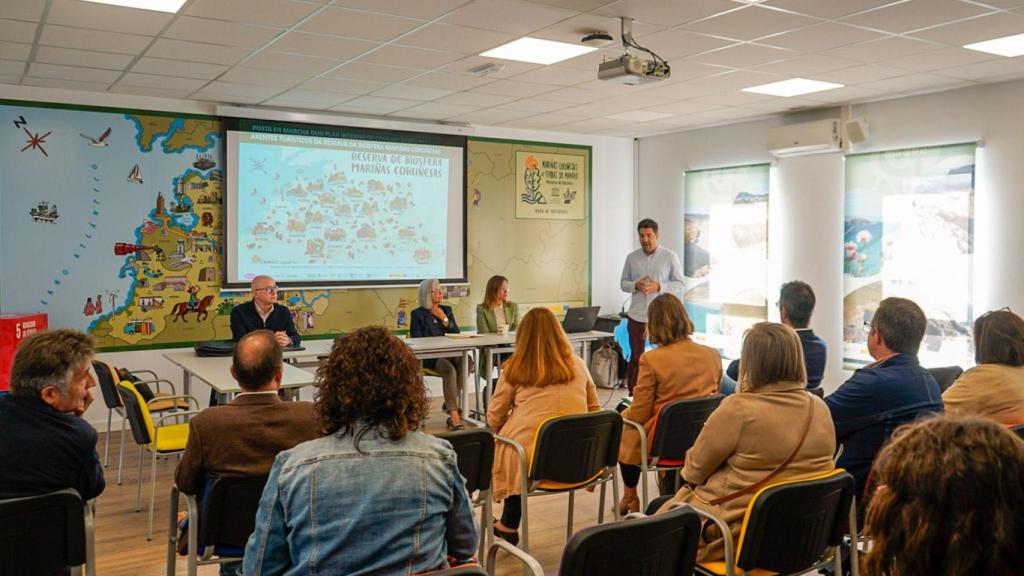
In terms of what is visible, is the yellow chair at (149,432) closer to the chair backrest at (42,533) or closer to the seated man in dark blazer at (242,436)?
the seated man in dark blazer at (242,436)

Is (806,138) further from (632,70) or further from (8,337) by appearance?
(8,337)

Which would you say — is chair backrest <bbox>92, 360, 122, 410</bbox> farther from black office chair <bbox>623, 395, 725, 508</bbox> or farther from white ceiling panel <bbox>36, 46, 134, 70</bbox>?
black office chair <bbox>623, 395, 725, 508</bbox>

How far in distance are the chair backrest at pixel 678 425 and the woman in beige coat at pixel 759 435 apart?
38.8 inches

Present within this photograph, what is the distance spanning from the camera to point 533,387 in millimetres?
3629

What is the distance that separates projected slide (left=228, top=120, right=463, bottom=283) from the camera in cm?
716

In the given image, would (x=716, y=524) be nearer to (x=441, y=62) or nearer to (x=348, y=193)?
(x=441, y=62)

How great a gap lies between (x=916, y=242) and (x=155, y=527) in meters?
6.05

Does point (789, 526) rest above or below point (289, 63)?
below

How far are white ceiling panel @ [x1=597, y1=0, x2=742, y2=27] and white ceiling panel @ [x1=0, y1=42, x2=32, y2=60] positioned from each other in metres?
3.57

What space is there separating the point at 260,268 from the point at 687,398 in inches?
186

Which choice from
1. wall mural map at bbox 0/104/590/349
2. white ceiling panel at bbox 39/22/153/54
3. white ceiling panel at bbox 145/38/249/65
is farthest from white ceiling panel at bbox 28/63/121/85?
white ceiling panel at bbox 145/38/249/65

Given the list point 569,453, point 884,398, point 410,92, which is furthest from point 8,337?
point 884,398

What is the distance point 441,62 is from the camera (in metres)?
5.46

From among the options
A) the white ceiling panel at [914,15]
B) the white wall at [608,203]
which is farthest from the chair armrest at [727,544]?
the white wall at [608,203]
